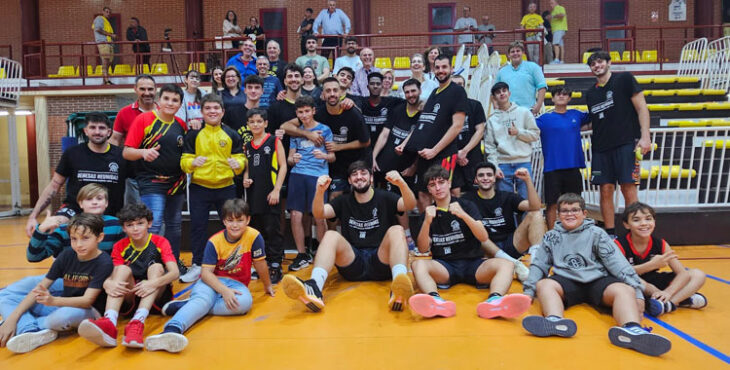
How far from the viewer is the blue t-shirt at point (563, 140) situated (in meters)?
5.52

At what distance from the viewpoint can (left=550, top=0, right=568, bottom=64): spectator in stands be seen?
1389 centimetres

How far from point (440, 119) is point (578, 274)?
6.96 feet

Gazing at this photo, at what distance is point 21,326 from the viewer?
3.27 m

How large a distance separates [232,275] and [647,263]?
3185mm

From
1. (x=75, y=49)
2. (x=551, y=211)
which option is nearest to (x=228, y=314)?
(x=551, y=211)

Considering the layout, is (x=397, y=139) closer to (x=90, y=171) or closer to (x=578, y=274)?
(x=578, y=274)

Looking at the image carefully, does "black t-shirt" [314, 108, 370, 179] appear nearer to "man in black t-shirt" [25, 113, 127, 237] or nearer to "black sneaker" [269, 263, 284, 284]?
"black sneaker" [269, 263, 284, 284]

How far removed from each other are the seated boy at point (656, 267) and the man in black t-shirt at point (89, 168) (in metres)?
4.32

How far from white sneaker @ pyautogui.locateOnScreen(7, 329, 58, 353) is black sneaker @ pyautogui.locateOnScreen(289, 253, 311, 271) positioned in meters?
2.23

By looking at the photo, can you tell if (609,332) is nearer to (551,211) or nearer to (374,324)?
(374,324)

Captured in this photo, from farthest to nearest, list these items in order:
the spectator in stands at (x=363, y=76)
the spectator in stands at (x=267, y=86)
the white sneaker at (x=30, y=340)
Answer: the spectator in stands at (x=363, y=76) → the spectator in stands at (x=267, y=86) → the white sneaker at (x=30, y=340)

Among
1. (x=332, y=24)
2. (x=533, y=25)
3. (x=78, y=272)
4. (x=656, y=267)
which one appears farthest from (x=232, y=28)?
(x=656, y=267)

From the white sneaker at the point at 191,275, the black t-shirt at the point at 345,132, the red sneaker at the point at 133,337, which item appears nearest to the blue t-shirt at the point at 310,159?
the black t-shirt at the point at 345,132

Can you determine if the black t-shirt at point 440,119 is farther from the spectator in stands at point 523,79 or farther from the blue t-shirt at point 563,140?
the spectator in stands at point 523,79
